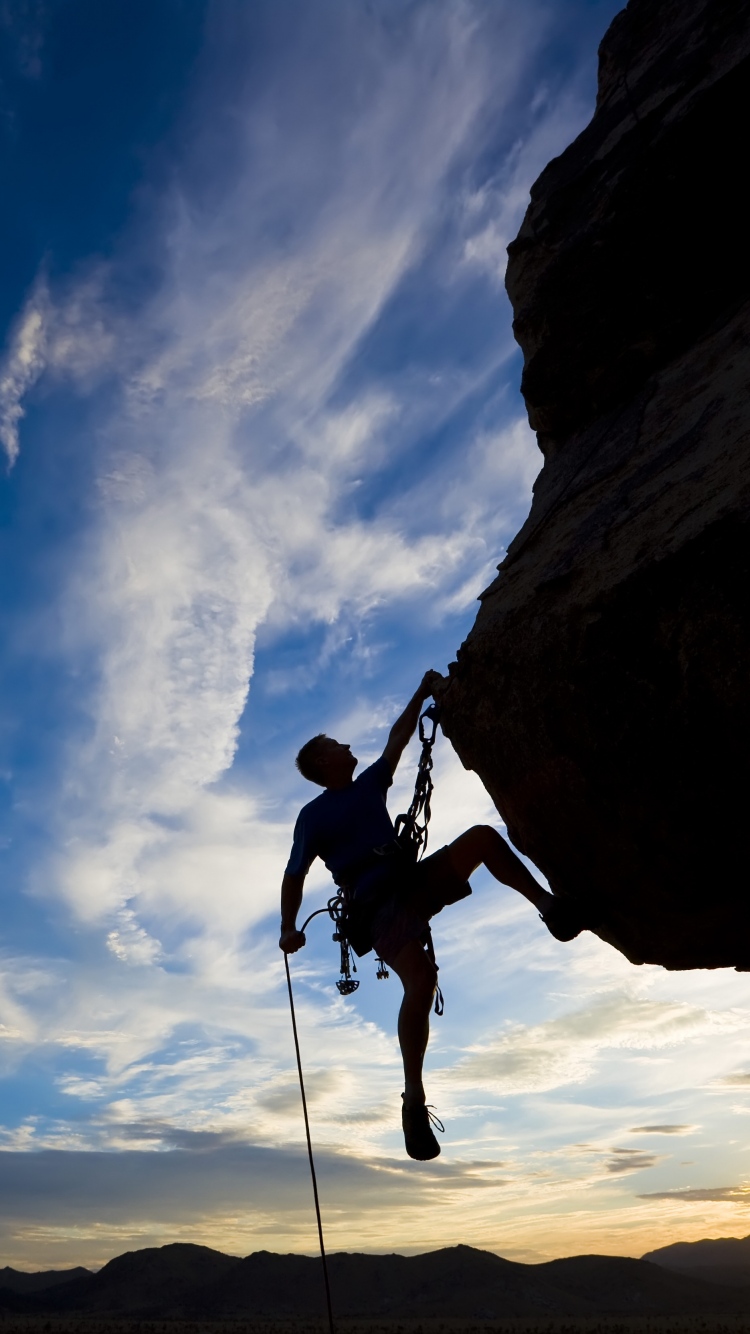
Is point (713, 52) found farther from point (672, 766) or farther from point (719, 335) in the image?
point (672, 766)

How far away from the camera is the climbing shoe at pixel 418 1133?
471 centimetres

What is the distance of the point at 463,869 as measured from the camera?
5305mm

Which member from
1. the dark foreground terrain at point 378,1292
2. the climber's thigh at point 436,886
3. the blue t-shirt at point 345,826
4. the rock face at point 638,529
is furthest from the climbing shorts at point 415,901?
the dark foreground terrain at point 378,1292

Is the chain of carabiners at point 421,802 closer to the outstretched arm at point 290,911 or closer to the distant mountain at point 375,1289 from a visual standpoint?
the outstretched arm at point 290,911

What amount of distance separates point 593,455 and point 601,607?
1.47 m

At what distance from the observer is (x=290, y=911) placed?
18.9ft

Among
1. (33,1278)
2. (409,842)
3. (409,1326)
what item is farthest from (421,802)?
(33,1278)

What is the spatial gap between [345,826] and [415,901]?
60cm

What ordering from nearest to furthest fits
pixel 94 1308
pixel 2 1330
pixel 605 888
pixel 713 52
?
pixel 605 888 < pixel 713 52 < pixel 2 1330 < pixel 94 1308

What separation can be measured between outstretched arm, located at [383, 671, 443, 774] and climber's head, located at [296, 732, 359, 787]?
0.85 feet

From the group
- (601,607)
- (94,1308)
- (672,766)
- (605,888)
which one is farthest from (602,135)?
(94,1308)

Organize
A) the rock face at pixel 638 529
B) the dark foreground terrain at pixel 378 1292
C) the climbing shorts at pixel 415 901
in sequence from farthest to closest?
the dark foreground terrain at pixel 378 1292, the climbing shorts at pixel 415 901, the rock face at pixel 638 529

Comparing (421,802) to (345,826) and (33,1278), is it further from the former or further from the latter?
(33,1278)

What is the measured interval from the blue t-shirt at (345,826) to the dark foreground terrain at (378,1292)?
4884cm
